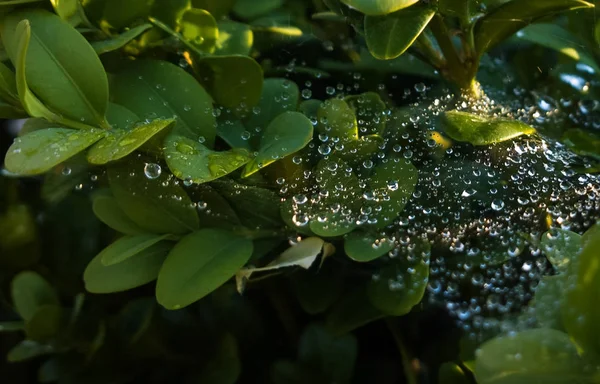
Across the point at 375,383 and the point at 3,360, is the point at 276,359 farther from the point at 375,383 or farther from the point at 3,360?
the point at 3,360

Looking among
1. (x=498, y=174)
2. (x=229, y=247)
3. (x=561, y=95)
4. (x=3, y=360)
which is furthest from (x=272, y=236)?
(x=3, y=360)

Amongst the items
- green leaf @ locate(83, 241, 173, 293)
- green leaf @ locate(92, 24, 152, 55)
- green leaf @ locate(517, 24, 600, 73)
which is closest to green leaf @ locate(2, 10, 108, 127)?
green leaf @ locate(92, 24, 152, 55)

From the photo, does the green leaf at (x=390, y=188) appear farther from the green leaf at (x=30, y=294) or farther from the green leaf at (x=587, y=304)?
the green leaf at (x=30, y=294)

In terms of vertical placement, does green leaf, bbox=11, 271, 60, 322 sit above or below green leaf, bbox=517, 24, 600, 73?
below

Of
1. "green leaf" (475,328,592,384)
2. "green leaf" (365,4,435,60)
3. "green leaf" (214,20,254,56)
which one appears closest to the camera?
"green leaf" (475,328,592,384)

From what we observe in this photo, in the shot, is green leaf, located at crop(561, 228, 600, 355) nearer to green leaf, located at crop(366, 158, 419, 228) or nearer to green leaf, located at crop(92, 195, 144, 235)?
green leaf, located at crop(366, 158, 419, 228)

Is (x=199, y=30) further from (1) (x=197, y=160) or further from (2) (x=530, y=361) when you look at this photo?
(2) (x=530, y=361)

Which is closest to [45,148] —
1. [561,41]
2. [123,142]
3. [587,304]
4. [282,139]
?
[123,142]

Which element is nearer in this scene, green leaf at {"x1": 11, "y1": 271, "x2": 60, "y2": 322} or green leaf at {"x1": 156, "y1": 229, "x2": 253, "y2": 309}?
green leaf at {"x1": 156, "y1": 229, "x2": 253, "y2": 309}
